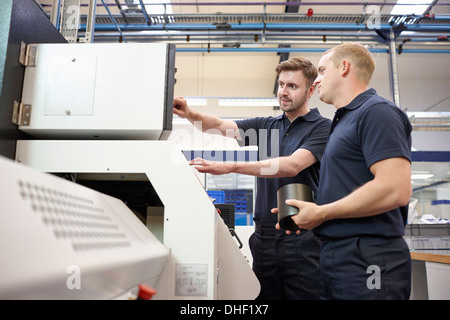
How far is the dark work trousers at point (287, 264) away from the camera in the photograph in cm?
129

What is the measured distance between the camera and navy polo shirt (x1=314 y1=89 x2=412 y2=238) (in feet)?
2.92

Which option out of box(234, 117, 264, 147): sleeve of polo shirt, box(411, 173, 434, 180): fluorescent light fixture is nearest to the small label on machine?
box(234, 117, 264, 147): sleeve of polo shirt

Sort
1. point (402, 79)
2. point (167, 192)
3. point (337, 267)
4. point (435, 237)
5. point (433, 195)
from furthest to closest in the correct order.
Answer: point (433, 195) < point (402, 79) < point (435, 237) < point (337, 267) < point (167, 192)

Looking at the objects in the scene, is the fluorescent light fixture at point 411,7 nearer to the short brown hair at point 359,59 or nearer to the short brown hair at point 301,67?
the short brown hair at point 301,67

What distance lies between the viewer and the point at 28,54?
2.87 feet

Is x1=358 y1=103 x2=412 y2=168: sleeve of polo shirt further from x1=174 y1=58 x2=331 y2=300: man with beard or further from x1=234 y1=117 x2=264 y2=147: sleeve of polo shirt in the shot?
x1=234 y1=117 x2=264 y2=147: sleeve of polo shirt

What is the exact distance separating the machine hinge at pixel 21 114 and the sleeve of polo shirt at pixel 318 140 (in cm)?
97

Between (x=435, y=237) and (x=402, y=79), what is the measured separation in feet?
11.5

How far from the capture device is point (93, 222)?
0.54m

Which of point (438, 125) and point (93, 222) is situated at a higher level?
point (438, 125)
